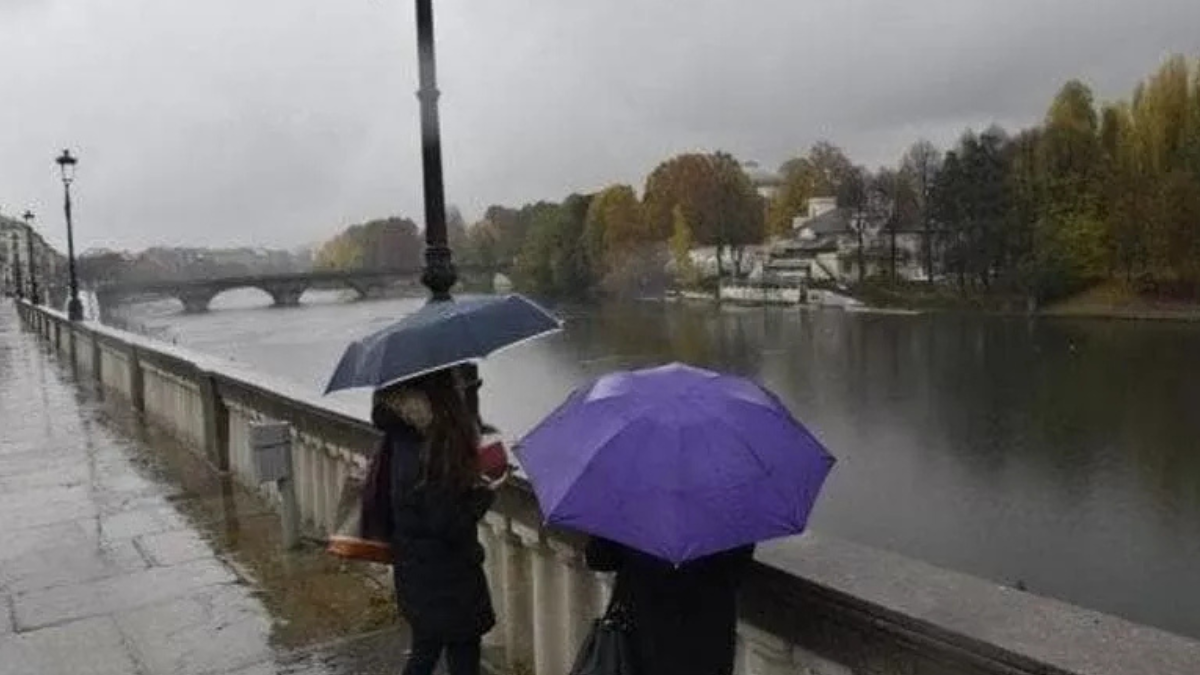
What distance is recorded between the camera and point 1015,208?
264ft

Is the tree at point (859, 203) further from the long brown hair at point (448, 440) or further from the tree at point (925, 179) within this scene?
the long brown hair at point (448, 440)

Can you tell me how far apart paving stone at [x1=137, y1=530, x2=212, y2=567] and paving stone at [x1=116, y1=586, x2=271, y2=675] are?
816 mm

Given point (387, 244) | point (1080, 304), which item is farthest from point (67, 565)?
point (387, 244)

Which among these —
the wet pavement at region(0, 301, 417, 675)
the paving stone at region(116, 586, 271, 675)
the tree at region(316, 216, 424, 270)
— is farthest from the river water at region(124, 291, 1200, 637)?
the tree at region(316, 216, 424, 270)

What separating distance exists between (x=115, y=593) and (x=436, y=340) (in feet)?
12.6

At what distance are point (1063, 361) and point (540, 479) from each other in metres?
59.0

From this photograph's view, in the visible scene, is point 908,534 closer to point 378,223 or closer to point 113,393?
point 113,393

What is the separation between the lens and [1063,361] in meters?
57.1

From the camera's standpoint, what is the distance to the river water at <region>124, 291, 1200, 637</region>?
2855 centimetres

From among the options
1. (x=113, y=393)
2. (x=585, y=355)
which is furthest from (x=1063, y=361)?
(x=113, y=393)

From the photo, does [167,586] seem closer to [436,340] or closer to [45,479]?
[436,340]

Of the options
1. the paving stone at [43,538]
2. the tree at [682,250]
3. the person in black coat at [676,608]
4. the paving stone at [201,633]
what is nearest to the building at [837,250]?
the tree at [682,250]

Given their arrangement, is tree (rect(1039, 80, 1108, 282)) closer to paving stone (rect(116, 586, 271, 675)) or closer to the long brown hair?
paving stone (rect(116, 586, 271, 675))

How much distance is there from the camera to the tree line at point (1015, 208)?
74000mm
